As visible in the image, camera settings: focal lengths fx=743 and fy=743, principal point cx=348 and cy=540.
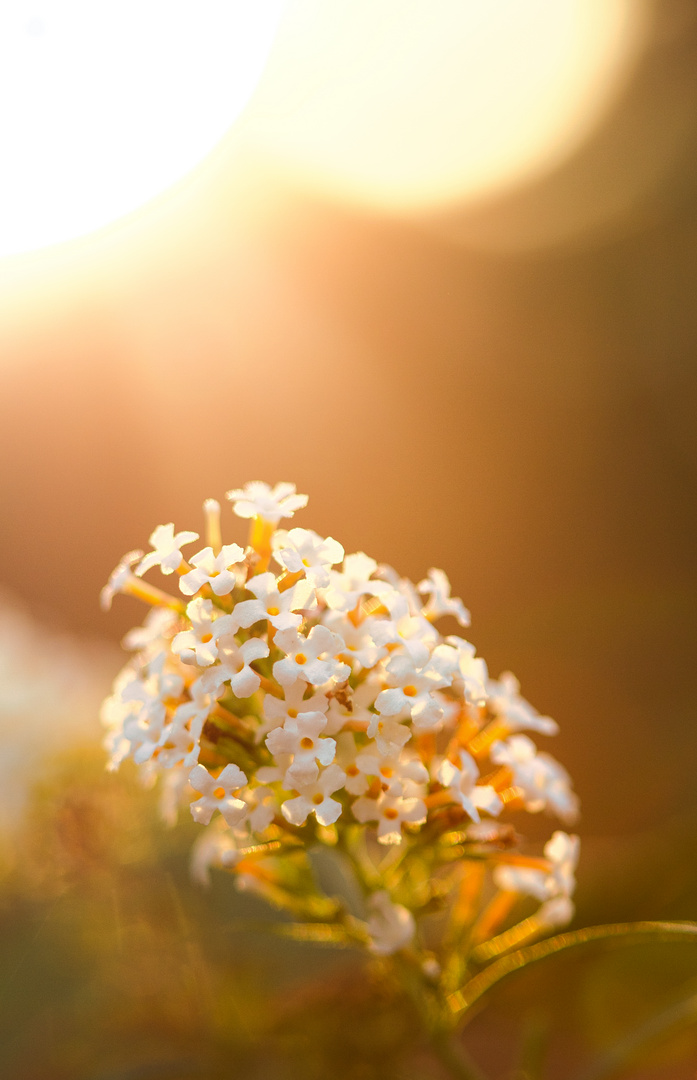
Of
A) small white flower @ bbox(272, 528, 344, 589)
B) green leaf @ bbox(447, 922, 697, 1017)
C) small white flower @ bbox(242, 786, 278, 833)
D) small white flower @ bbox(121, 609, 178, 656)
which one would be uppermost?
small white flower @ bbox(121, 609, 178, 656)

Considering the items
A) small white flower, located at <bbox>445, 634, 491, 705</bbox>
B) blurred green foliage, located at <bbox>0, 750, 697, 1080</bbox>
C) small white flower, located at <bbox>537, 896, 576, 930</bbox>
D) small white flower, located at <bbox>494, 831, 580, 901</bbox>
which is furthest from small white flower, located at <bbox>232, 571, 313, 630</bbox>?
blurred green foliage, located at <bbox>0, 750, 697, 1080</bbox>

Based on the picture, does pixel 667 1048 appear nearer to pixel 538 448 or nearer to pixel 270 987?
→ pixel 270 987

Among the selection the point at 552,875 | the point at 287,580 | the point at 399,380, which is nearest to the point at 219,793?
the point at 287,580

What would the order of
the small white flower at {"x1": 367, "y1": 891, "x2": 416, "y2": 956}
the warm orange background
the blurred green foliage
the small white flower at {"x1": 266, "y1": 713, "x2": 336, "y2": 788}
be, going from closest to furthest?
the small white flower at {"x1": 266, "y1": 713, "x2": 336, "y2": 788}
the small white flower at {"x1": 367, "y1": 891, "x2": 416, "y2": 956}
the blurred green foliage
the warm orange background

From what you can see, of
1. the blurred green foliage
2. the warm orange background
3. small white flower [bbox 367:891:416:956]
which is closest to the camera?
small white flower [bbox 367:891:416:956]

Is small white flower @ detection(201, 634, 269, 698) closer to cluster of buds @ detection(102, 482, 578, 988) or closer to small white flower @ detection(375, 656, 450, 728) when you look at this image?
cluster of buds @ detection(102, 482, 578, 988)

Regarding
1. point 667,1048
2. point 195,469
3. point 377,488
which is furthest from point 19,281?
point 667,1048

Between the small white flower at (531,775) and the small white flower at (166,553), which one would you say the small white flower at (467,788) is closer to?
the small white flower at (531,775)
